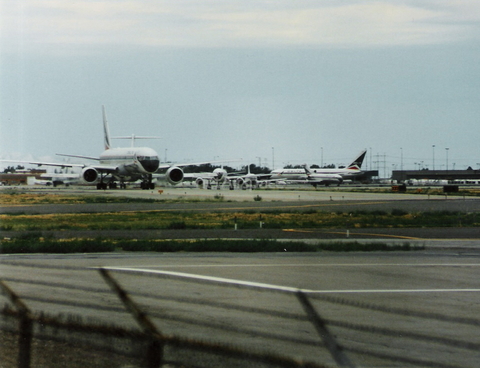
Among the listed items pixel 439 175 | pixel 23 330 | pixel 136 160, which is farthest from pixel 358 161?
pixel 23 330

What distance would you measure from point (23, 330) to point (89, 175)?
66.3 metres

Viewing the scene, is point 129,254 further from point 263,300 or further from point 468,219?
point 468,219

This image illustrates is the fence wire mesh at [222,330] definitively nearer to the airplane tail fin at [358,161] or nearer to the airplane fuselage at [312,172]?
the airplane fuselage at [312,172]

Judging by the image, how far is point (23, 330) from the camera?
9055mm

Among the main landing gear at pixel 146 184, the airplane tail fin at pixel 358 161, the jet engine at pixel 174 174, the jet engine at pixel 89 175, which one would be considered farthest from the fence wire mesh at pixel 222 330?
the airplane tail fin at pixel 358 161

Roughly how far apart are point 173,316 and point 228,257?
27.4 feet

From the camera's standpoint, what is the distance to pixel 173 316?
10078 mm

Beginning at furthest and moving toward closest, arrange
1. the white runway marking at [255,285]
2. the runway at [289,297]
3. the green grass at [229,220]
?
the green grass at [229,220]
the white runway marking at [255,285]
the runway at [289,297]

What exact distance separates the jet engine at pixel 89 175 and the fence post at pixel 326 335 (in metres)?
64.2

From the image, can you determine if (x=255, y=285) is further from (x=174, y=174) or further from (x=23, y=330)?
(x=174, y=174)

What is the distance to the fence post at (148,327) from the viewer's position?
772cm

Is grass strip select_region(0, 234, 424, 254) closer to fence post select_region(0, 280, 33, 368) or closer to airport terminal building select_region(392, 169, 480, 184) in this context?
fence post select_region(0, 280, 33, 368)

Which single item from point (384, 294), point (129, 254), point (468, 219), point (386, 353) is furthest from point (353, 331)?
point (468, 219)

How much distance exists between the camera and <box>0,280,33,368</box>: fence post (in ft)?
25.1
